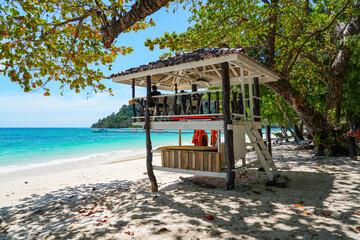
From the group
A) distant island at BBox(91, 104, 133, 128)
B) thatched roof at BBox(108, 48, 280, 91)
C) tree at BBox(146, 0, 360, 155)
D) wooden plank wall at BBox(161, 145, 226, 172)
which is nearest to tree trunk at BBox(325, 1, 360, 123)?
tree at BBox(146, 0, 360, 155)

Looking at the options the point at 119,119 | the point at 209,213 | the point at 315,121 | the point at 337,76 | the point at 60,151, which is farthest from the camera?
the point at 119,119

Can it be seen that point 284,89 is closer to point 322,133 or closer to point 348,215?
point 322,133

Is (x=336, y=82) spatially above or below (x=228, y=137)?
above

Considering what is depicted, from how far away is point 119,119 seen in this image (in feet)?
420

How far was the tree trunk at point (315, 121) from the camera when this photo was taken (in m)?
11.4

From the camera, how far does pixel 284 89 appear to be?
11.4 meters

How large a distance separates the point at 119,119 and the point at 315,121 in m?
123

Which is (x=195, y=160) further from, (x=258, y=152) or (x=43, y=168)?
(x=43, y=168)

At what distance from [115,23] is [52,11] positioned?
2.87 meters

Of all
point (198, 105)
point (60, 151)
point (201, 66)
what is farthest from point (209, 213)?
point (60, 151)

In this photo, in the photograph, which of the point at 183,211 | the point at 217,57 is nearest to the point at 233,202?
the point at 183,211

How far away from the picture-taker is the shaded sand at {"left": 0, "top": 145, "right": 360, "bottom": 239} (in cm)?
405

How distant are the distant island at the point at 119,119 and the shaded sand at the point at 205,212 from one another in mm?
107707

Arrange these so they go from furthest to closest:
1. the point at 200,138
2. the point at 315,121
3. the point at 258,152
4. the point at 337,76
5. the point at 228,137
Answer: the point at 337,76 < the point at 315,121 < the point at 200,138 < the point at 258,152 < the point at 228,137
